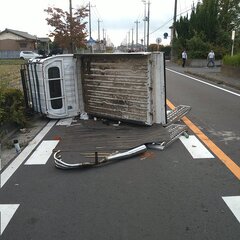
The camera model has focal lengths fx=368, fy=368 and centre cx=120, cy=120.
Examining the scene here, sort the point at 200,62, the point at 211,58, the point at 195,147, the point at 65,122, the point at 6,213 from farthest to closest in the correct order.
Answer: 1. the point at 200,62
2. the point at 211,58
3. the point at 65,122
4. the point at 195,147
5. the point at 6,213

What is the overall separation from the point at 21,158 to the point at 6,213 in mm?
2176

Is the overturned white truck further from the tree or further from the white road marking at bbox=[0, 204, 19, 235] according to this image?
the tree

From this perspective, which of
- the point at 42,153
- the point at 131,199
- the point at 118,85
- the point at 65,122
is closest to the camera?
the point at 131,199

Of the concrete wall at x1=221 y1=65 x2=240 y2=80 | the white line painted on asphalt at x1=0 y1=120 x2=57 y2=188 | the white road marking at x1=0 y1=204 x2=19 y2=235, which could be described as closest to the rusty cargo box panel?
the white line painted on asphalt at x1=0 y1=120 x2=57 y2=188

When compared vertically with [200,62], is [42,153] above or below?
above

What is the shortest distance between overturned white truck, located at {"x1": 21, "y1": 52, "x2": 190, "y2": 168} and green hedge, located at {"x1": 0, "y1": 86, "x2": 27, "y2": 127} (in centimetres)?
59

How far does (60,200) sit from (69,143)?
2643mm

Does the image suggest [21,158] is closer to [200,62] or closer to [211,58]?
[211,58]

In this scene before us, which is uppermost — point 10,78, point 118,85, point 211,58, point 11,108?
point 118,85

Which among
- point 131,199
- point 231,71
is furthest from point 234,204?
point 231,71

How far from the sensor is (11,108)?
8461 mm

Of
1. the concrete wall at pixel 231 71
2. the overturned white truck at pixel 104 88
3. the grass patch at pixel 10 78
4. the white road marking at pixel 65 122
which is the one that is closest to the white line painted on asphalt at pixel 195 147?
the overturned white truck at pixel 104 88

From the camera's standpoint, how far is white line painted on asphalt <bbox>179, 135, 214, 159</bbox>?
617cm

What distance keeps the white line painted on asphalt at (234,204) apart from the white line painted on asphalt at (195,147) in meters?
1.68
